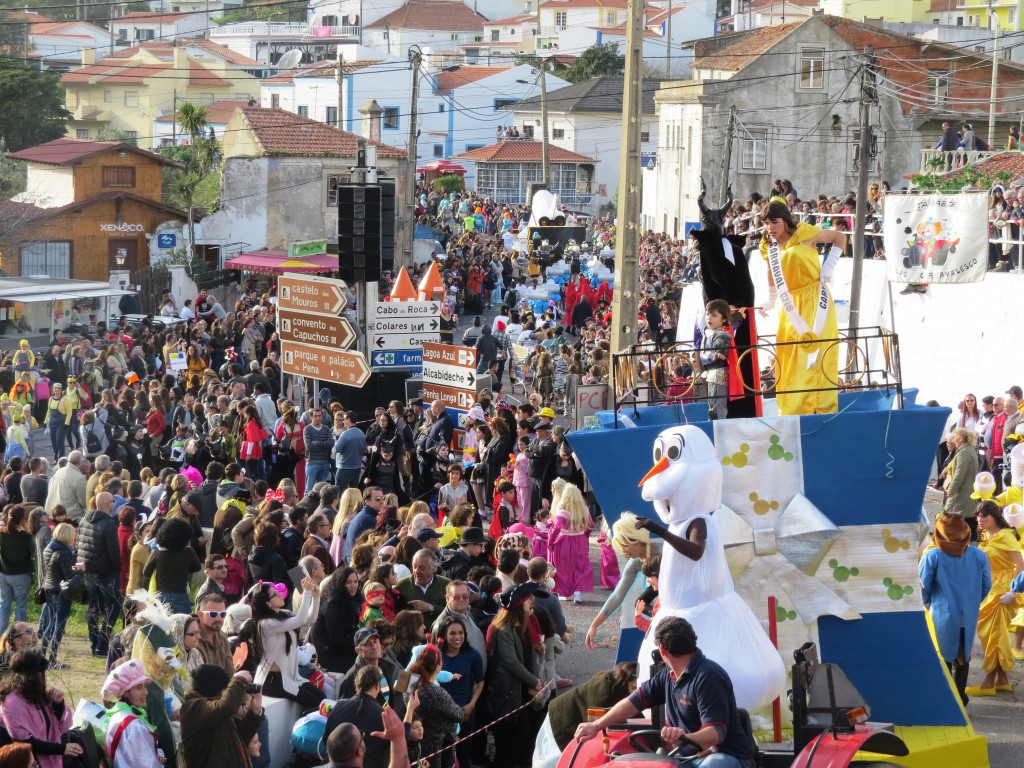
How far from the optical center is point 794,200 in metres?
26.5

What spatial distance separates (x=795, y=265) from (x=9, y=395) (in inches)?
662

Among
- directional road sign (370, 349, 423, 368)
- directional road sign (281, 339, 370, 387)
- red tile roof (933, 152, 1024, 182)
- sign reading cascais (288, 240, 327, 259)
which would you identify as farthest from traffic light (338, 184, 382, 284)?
sign reading cascais (288, 240, 327, 259)

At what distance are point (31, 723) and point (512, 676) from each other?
3.32 m

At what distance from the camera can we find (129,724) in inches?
303

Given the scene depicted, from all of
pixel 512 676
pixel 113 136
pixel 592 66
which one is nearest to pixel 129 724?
pixel 512 676

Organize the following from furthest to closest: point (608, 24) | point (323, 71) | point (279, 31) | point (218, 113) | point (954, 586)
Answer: point (279, 31)
point (608, 24)
point (218, 113)
point (323, 71)
point (954, 586)

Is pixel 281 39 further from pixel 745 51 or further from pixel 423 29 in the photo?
pixel 745 51

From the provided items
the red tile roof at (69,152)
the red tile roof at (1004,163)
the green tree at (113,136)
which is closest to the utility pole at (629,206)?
the red tile roof at (1004,163)

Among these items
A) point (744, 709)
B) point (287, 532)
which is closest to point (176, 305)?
point (287, 532)

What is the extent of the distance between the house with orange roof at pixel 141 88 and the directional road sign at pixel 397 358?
74.2 m

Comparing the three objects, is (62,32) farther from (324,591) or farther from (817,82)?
(324,591)

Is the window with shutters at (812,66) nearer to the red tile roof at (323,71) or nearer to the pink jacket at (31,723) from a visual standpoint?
the red tile roof at (323,71)

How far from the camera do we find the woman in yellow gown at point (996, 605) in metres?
10.9

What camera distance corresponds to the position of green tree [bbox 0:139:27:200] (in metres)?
57.0
